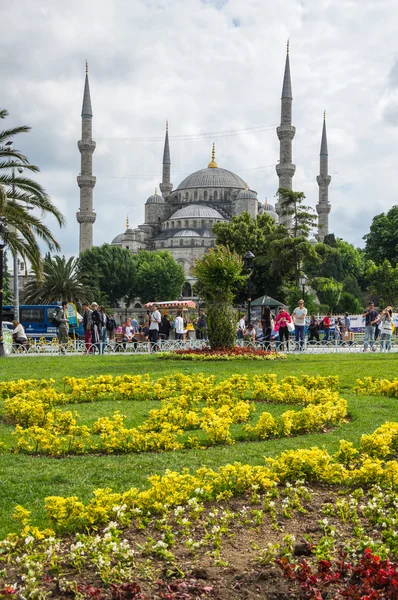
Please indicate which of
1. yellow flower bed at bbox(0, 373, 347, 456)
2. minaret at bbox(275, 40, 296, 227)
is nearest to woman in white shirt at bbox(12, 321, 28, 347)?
yellow flower bed at bbox(0, 373, 347, 456)

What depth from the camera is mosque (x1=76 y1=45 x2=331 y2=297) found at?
50.2 m

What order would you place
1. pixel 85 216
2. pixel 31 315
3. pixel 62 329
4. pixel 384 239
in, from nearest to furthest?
1. pixel 62 329
2. pixel 31 315
3. pixel 384 239
4. pixel 85 216

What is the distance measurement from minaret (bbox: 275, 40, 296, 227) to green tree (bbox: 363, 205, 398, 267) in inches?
250

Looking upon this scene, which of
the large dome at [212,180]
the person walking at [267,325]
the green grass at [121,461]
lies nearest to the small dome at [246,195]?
the large dome at [212,180]

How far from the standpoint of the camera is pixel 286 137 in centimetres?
4975

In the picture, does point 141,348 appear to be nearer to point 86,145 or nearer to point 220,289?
point 220,289

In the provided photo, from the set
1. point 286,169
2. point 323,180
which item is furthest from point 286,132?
point 323,180

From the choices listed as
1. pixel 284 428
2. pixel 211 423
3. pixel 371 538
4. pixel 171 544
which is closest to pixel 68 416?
pixel 211 423

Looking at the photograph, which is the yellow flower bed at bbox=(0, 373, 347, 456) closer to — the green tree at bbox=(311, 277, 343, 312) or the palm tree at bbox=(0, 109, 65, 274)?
the palm tree at bbox=(0, 109, 65, 274)

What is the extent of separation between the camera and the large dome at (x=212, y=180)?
3231 inches

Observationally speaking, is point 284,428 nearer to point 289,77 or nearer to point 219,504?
point 219,504

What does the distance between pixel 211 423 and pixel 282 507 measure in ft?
5.39

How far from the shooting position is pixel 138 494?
150 inches

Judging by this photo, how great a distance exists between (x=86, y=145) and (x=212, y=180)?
107 feet
